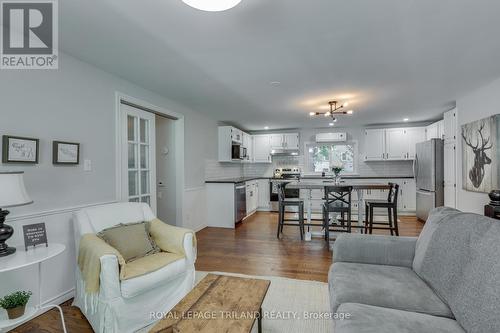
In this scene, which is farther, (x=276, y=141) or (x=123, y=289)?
(x=276, y=141)

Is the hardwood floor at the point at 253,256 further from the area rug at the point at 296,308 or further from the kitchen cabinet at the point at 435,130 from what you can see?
the kitchen cabinet at the point at 435,130

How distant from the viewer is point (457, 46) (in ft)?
7.75

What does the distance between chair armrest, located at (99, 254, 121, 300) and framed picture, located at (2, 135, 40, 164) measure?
1128 mm

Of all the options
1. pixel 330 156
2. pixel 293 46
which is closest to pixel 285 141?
pixel 330 156

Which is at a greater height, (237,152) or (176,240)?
(237,152)

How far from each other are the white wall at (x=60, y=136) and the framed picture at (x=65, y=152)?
4 centimetres

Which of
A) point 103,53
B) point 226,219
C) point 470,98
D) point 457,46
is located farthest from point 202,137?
point 470,98

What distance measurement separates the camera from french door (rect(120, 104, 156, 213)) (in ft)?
10.2

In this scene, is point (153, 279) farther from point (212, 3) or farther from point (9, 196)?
point (212, 3)

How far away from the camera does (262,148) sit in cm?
725

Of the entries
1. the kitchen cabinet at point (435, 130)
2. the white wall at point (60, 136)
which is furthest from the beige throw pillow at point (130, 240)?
the kitchen cabinet at point (435, 130)

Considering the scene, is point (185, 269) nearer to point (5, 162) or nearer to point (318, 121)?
point (5, 162)

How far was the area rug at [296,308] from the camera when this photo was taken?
195 cm

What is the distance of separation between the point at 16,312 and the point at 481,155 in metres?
5.28
